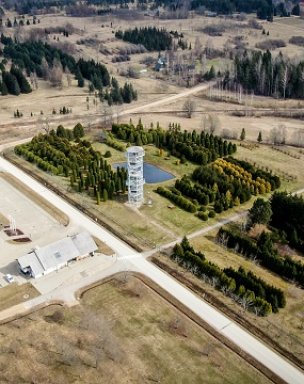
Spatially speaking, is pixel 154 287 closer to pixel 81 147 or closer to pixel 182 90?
pixel 81 147

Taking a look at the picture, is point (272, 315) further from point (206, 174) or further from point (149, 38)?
point (149, 38)

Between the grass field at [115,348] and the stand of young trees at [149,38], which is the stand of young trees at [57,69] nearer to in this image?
the stand of young trees at [149,38]

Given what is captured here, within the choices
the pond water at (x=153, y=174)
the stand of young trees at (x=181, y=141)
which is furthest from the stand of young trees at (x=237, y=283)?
the stand of young trees at (x=181, y=141)

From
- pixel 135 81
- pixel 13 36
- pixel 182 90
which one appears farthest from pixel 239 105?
pixel 13 36

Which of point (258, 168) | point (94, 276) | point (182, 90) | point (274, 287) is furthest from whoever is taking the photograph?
point (182, 90)

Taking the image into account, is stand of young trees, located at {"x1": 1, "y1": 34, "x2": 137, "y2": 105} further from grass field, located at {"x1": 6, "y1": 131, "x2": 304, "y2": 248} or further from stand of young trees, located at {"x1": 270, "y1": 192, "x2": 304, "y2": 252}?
stand of young trees, located at {"x1": 270, "y1": 192, "x2": 304, "y2": 252}

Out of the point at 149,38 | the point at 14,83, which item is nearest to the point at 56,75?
the point at 14,83
